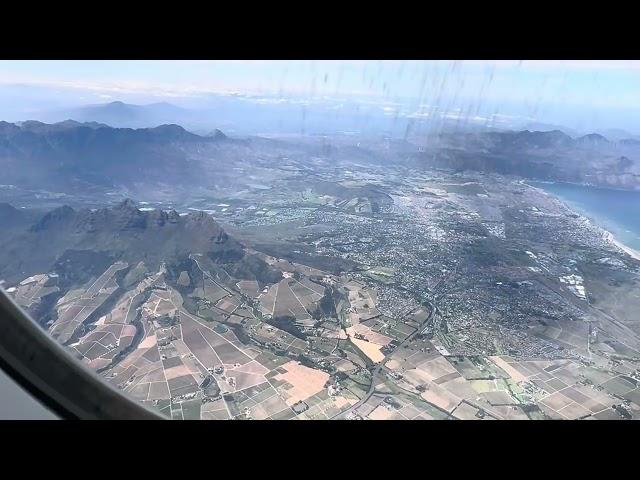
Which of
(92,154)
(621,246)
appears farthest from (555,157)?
(92,154)

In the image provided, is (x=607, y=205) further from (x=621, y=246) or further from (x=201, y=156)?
(x=201, y=156)

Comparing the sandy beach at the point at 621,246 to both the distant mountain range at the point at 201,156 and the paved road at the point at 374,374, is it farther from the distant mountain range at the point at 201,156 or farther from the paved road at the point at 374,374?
the paved road at the point at 374,374

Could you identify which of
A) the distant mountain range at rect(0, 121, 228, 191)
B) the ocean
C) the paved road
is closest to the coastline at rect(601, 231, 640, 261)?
the ocean

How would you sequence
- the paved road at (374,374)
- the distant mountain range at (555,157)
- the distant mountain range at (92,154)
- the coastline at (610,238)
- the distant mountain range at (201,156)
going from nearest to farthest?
the paved road at (374,374) → the coastline at (610,238) → the distant mountain range at (92,154) → the distant mountain range at (201,156) → the distant mountain range at (555,157)

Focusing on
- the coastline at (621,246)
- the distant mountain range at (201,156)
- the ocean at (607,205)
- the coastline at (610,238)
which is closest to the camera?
the coastline at (621,246)

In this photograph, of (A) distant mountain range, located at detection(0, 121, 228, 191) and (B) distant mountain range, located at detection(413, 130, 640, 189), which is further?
(B) distant mountain range, located at detection(413, 130, 640, 189)

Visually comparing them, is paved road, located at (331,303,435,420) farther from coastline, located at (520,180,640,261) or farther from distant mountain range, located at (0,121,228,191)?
distant mountain range, located at (0,121,228,191)

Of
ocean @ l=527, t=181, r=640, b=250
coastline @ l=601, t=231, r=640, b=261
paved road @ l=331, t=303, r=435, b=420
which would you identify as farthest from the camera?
ocean @ l=527, t=181, r=640, b=250

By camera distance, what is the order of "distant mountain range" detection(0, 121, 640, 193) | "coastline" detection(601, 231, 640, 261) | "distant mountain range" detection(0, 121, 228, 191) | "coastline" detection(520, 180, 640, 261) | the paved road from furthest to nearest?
"distant mountain range" detection(0, 121, 640, 193) → "distant mountain range" detection(0, 121, 228, 191) → "coastline" detection(520, 180, 640, 261) → "coastline" detection(601, 231, 640, 261) → the paved road

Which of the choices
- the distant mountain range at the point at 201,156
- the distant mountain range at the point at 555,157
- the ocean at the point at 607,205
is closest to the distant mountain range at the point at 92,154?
the distant mountain range at the point at 201,156
